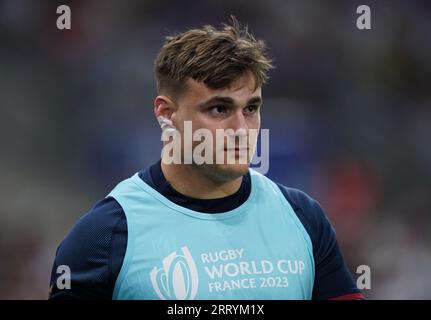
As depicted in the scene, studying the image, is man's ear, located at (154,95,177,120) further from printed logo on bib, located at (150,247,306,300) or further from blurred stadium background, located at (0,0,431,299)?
blurred stadium background, located at (0,0,431,299)

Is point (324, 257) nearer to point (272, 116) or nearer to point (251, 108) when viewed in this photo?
point (251, 108)

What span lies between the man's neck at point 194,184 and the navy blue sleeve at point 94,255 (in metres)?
0.24

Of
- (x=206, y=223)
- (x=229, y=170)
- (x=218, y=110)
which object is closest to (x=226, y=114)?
(x=218, y=110)

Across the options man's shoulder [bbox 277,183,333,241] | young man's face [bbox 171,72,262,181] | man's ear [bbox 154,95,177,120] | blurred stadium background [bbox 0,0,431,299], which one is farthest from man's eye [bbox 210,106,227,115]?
blurred stadium background [bbox 0,0,431,299]

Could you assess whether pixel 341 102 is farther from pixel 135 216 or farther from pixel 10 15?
pixel 135 216

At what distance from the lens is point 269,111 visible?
5.58m

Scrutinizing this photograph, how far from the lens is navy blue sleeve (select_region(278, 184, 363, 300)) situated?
2768 mm

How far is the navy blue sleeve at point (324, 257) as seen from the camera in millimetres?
2768

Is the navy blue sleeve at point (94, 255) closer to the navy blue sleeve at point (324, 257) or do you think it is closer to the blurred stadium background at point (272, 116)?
the navy blue sleeve at point (324, 257)

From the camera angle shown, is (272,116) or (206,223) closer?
(206,223)

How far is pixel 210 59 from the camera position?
8.66 feet

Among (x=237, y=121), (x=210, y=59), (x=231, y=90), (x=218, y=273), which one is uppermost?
(x=210, y=59)

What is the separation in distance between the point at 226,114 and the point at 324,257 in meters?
0.65

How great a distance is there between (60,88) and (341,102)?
213 cm
